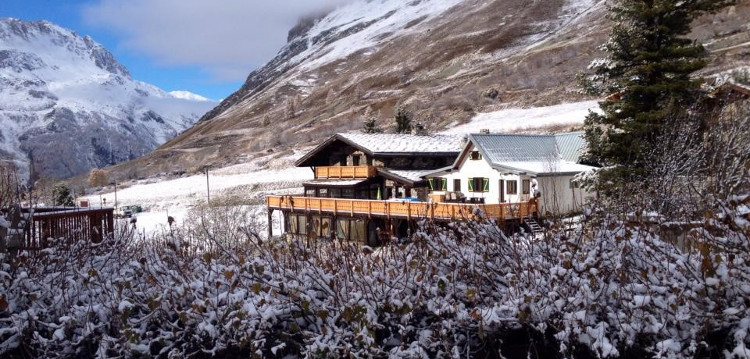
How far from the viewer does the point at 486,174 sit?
34.3m

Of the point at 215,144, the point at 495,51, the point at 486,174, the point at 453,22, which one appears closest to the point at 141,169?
the point at 215,144

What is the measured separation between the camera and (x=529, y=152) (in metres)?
35.2

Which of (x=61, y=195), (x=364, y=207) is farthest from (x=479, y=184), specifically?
(x=61, y=195)

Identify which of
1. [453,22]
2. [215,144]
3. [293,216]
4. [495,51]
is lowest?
[293,216]

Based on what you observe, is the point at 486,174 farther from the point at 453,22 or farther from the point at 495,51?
the point at 453,22

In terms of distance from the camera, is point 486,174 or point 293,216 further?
point 293,216

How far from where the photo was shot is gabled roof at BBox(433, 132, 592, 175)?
33.1 m

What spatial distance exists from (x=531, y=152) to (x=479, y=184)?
3.97 metres

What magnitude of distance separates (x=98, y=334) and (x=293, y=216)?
31659 millimetres

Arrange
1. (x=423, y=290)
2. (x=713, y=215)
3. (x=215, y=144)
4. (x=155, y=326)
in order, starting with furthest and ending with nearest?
(x=215, y=144), (x=155, y=326), (x=423, y=290), (x=713, y=215)

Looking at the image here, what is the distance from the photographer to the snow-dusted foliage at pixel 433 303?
5668mm

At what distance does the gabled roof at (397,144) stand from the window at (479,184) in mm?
5758

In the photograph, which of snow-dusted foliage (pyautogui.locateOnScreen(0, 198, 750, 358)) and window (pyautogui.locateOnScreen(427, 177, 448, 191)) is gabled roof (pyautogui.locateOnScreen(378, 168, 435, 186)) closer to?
window (pyautogui.locateOnScreen(427, 177, 448, 191))

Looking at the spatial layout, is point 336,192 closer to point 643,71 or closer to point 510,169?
point 510,169
